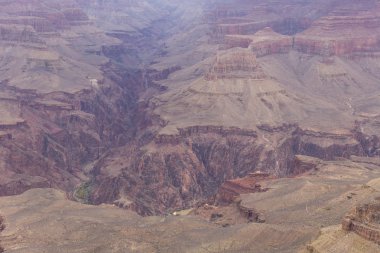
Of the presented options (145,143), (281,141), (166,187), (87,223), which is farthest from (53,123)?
(87,223)

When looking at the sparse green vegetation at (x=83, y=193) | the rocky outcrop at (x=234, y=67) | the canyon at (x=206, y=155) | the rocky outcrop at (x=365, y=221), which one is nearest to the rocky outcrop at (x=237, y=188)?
the canyon at (x=206, y=155)

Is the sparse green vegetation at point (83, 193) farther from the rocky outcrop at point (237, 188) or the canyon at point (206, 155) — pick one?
the rocky outcrop at point (237, 188)

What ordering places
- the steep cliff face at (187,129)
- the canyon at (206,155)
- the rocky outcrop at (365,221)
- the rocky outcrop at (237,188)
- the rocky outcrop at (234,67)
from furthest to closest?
1. the rocky outcrop at (234,67)
2. the steep cliff face at (187,129)
3. the rocky outcrop at (237,188)
4. the canyon at (206,155)
5. the rocky outcrop at (365,221)

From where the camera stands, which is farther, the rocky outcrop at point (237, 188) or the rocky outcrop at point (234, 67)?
the rocky outcrop at point (234, 67)

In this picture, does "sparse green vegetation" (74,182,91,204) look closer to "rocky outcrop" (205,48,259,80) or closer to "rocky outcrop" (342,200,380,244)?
"rocky outcrop" (205,48,259,80)

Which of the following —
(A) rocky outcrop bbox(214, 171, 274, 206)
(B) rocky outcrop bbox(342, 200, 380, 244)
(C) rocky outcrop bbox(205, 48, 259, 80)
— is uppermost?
(C) rocky outcrop bbox(205, 48, 259, 80)

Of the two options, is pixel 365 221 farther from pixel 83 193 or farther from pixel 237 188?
pixel 83 193

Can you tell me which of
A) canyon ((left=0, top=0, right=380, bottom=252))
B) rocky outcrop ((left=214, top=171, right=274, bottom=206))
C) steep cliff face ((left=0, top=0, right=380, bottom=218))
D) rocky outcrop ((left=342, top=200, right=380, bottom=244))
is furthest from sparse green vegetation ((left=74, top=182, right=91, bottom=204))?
rocky outcrop ((left=342, top=200, right=380, bottom=244))
